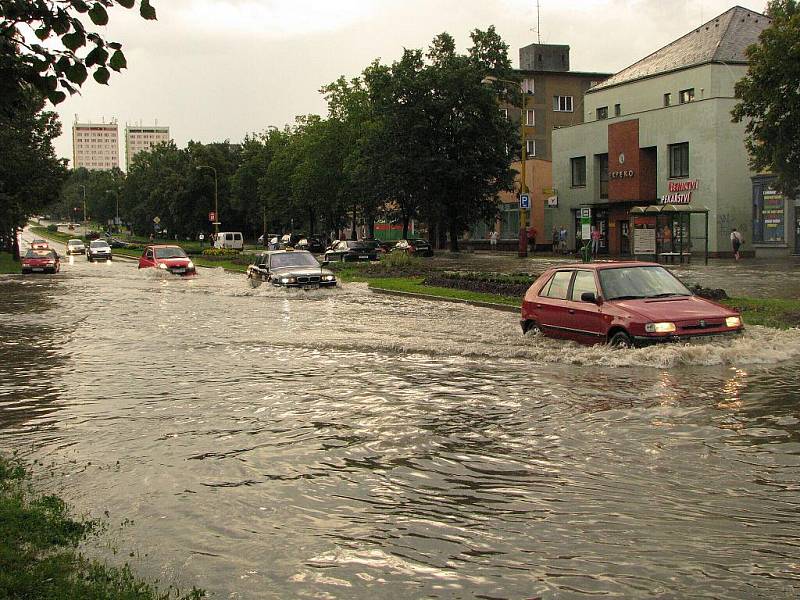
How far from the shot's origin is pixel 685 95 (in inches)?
2219

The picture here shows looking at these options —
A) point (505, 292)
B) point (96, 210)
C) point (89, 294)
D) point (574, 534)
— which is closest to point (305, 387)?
point (574, 534)

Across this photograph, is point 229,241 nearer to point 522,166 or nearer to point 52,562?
point 522,166

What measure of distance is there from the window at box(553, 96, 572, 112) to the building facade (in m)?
29.2

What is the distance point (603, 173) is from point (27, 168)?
36.8 m

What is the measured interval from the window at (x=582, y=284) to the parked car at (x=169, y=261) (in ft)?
103

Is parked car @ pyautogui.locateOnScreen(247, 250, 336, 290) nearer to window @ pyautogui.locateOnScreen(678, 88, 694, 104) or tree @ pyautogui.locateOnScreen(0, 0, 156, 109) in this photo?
tree @ pyautogui.locateOnScreen(0, 0, 156, 109)

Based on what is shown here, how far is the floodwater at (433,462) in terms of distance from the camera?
17.3ft

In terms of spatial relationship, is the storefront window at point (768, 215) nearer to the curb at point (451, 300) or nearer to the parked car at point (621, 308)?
the curb at point (451, 300)

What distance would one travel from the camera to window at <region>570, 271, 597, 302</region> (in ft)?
45.9

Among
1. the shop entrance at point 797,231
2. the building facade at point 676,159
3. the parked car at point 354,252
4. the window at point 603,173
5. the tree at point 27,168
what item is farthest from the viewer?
the window at point 603,173

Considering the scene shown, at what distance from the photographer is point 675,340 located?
1259cm

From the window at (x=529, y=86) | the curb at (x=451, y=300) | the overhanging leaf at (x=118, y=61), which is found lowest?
the curb at (x=451, y=300)

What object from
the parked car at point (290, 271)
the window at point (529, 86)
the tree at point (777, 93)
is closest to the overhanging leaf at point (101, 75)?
the parked car at point (290, 271)

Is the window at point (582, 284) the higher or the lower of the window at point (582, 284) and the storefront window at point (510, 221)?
the lower
